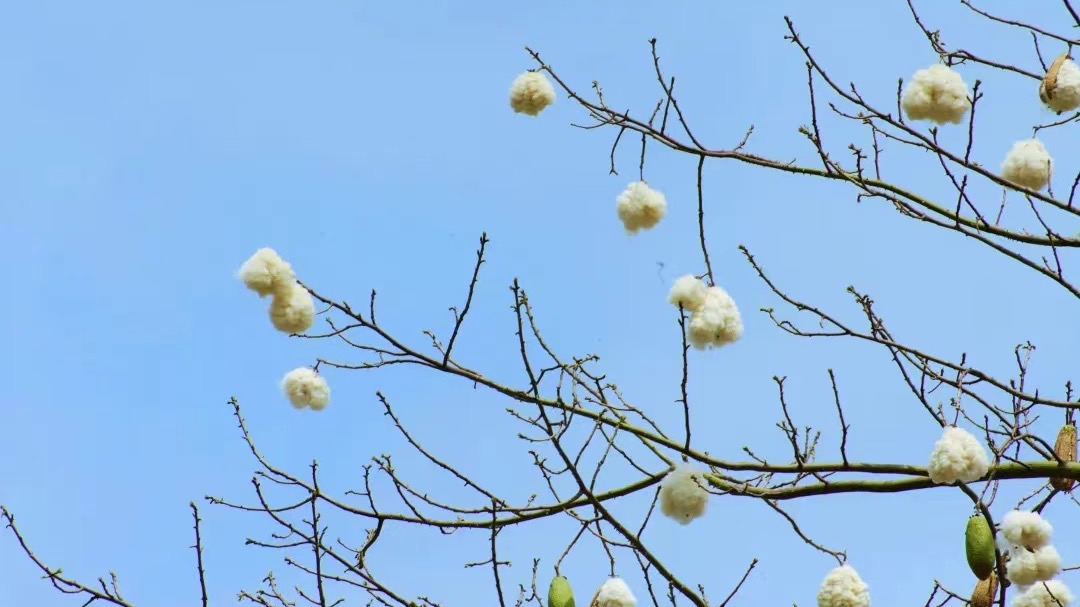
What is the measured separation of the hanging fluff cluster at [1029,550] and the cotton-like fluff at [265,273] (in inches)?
93.9

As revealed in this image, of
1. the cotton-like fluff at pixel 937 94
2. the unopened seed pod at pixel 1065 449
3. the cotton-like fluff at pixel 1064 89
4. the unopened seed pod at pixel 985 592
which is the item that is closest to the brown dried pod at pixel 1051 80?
the cotton-like fluff at pixel 1064 89

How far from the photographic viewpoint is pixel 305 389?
4.36 m

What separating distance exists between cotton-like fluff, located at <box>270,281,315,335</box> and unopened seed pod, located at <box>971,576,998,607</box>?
7.72 feet

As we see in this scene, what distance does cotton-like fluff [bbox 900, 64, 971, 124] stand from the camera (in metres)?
4.34

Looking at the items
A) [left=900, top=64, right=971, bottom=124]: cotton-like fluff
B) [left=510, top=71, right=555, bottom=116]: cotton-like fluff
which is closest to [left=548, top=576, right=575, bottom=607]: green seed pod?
→ [left=510, top=71, right=555, bottom=116]: cotton-like fluff

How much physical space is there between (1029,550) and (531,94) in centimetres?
234

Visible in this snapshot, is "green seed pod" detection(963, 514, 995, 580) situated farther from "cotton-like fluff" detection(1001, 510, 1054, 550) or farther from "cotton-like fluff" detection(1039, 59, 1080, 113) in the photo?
"cotton-like fluff" detection(1039, 59, 1080, 113)

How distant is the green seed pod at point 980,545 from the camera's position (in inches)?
151

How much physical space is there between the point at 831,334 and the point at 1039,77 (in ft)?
4.42

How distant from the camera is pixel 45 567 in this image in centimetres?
437

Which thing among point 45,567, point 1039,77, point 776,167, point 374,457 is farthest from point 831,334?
point 45,567

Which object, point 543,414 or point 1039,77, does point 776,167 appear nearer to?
point 1039,77

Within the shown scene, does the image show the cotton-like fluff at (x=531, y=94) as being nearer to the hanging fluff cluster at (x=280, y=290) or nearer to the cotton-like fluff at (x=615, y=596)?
the hanging fluff cluster at (x=280, y=290)

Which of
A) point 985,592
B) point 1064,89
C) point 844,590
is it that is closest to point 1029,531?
point 985,592
